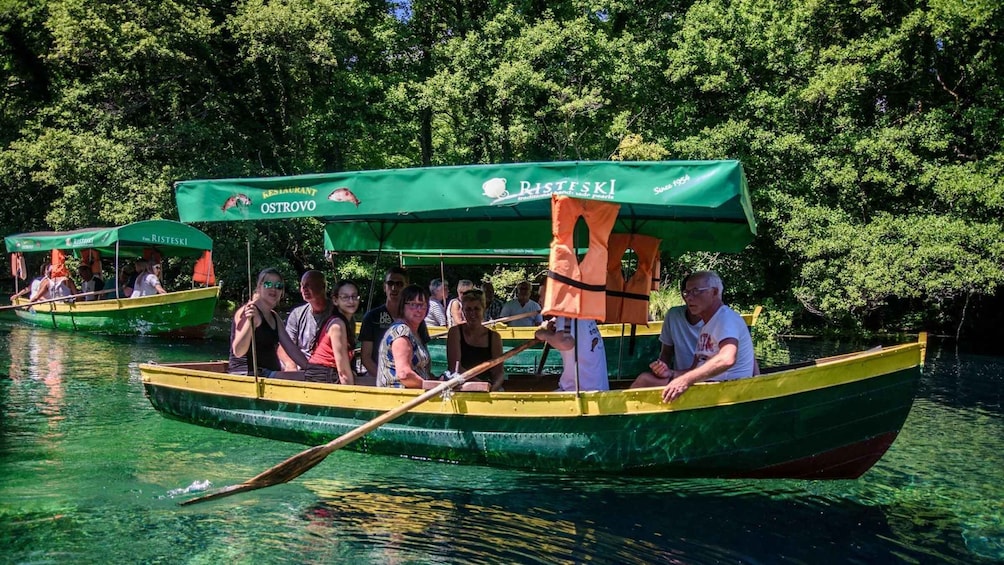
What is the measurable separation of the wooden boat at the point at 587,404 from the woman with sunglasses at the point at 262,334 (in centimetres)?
32

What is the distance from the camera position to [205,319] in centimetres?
1875

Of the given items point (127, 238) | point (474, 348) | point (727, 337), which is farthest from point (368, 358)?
point (127, 238)

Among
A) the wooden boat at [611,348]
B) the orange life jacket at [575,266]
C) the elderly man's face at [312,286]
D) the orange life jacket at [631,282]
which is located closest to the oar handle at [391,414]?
the orange life jacket at [575,266]

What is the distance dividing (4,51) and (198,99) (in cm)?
654

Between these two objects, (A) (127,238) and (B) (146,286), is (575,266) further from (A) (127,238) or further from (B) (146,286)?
(B) (146,286)

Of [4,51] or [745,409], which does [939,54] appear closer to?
[745,409]

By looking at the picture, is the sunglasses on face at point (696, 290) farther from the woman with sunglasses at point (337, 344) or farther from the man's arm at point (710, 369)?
the woman with sunglasses at point (337, 344)

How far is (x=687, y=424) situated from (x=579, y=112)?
18882 mm

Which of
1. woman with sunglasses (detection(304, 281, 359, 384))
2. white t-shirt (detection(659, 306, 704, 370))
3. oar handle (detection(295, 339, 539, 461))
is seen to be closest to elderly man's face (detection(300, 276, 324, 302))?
woman with sunglasses (detection(304, 281, 359, 384))

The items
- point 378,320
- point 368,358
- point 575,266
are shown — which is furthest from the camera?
point 378,320

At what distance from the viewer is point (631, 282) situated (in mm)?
9367

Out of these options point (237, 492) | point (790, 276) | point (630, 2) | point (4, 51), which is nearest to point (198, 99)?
point (4, 51)

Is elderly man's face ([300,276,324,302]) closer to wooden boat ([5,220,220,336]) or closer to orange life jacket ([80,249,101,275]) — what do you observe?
wooden boat ([5,220,220,336])

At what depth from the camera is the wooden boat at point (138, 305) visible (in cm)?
1803
